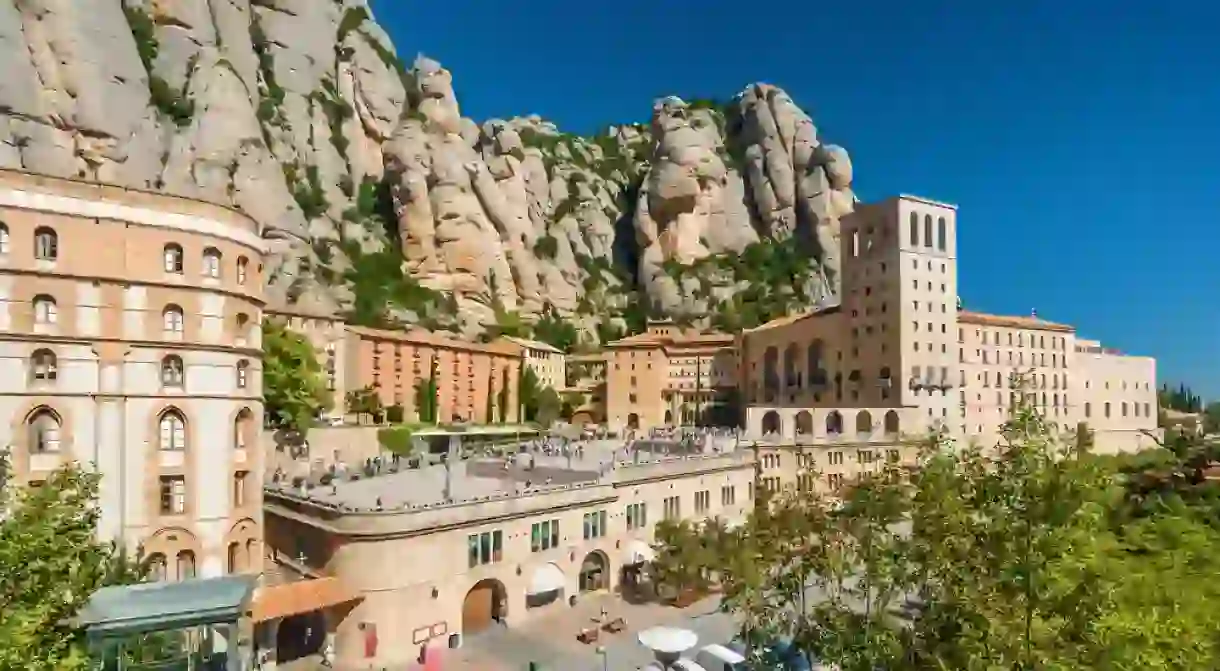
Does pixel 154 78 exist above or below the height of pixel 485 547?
above

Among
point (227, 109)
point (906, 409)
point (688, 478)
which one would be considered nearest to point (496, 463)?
point (688, 478)

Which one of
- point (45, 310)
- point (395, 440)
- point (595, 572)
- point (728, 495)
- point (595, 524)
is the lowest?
point (595, 572)

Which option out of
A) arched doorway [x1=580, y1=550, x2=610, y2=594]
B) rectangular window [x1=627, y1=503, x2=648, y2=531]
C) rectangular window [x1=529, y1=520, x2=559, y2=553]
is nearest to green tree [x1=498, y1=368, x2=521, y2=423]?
rectangular window [x1=627, y1=503, x2=648, y2=531]

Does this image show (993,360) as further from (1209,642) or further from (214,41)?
(214,41)

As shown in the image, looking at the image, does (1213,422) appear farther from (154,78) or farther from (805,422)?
(154,78)

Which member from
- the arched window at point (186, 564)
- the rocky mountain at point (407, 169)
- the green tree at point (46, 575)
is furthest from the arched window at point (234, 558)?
the rocky mountain at point (407, 169)

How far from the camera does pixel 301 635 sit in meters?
28.8

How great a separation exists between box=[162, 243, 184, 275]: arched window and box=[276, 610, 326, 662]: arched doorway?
13.6 meters

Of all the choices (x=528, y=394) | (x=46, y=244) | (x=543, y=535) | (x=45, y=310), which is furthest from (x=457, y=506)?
(x=528, y=394)

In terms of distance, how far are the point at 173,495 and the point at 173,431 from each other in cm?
238

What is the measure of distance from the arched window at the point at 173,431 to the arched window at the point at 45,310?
485 centimetres

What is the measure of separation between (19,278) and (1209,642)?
34.6m

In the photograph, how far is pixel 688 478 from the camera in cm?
4531

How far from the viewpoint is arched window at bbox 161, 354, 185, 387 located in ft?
94.1
